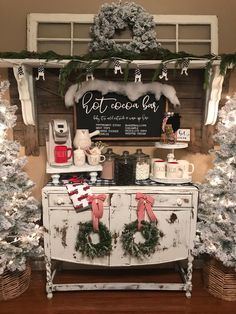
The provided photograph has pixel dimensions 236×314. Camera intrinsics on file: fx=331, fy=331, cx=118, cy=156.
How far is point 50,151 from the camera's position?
2.40 meters

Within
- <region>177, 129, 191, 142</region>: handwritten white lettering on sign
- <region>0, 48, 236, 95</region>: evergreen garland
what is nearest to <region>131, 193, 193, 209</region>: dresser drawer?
<region>177, 129, 191, 142</region>: handwritten white lettering on sign

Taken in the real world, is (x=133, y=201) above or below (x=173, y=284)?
above

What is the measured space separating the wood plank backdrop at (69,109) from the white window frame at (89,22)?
22cm

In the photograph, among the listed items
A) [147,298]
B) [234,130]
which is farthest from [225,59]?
[147,298]

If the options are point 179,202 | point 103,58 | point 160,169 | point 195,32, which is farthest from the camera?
point 195,32

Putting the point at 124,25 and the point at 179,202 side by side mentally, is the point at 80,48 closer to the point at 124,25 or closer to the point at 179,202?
the point at 124,25

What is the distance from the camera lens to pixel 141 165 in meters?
2.44

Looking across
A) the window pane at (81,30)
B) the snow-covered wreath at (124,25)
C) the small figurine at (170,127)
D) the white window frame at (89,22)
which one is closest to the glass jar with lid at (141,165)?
the small figurine at (170,127)

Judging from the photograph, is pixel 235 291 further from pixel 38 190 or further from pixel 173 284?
pixel 38 190

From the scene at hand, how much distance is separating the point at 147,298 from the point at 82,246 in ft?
2.10

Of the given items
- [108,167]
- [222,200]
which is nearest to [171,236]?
[222,200]

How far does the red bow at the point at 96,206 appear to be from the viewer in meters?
2.27

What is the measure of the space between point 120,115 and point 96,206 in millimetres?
752

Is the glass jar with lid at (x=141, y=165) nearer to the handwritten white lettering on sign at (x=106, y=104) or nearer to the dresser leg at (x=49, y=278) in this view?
the handwritten white lettering on sign at (x=106, y=104)
